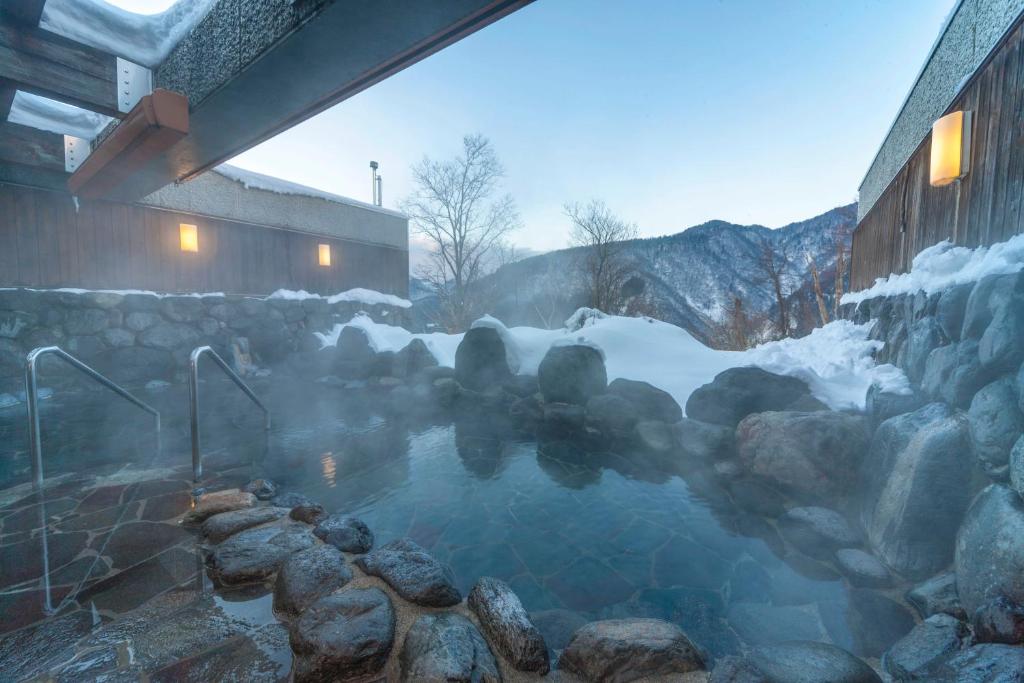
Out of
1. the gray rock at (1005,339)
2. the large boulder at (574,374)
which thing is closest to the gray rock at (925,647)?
the gray rock at (1005,339)

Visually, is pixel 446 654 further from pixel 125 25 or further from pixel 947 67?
pixel 947 67

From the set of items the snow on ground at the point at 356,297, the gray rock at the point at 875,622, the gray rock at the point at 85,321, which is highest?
the snow on ground at the point at 356,297

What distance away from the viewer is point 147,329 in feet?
29.0

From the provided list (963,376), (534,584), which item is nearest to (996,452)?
(963,376)

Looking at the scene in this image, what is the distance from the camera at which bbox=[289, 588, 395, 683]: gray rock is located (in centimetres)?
169

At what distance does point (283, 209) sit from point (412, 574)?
12119mm

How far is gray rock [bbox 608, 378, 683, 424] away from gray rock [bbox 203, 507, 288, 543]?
468cm

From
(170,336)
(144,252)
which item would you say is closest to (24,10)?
(144,252)

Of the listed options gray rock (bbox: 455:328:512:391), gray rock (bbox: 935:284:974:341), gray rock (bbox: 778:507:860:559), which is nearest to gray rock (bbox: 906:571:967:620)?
gray rock (bbox: 778:507:860:559)

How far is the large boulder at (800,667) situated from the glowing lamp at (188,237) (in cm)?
1206

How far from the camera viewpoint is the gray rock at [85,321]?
26.0 ft

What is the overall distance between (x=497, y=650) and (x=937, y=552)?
9.26 feet

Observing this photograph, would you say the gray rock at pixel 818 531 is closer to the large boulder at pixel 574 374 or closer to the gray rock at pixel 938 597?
the gray rock at pixel 938 597

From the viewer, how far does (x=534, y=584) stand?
2.94 meters
